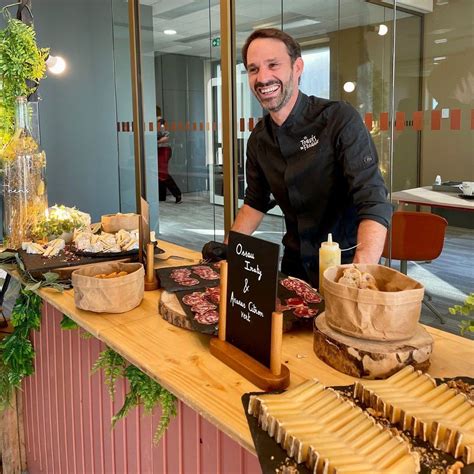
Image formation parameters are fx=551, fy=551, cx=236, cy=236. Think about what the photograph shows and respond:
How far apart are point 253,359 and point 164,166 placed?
17.6 feet

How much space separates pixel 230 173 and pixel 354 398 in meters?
3.44

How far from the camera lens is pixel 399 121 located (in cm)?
354

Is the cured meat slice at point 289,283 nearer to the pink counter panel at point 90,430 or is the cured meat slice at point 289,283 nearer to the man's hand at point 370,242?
the man's hand at point 370,242

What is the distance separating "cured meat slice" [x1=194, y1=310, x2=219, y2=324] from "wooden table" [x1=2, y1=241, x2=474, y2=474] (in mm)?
40

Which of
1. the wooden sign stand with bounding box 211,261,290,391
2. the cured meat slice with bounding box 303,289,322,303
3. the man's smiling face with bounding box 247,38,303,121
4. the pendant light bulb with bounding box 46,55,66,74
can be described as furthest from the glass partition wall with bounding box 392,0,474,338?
the pendant light bulb with bounding box 46,55,66,74

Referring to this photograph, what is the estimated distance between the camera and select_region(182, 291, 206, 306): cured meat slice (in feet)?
4.86

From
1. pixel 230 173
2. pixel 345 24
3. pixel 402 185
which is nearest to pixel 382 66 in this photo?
pixel 345 24

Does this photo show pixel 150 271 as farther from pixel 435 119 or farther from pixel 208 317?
pixel 435 119

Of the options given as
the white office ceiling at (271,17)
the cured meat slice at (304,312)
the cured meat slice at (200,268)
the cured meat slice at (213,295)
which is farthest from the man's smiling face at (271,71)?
the white office ceiling at (271,17)

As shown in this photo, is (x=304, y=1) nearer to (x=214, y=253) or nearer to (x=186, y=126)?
(x=186, y=126)

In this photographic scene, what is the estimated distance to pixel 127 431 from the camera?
162 centimetres

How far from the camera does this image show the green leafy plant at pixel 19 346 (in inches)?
87.0

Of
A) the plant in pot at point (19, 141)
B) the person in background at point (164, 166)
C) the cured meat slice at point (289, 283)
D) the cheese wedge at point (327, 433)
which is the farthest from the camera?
the person in background at point (164, 166)

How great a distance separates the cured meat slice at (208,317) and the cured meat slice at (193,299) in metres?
0.08
